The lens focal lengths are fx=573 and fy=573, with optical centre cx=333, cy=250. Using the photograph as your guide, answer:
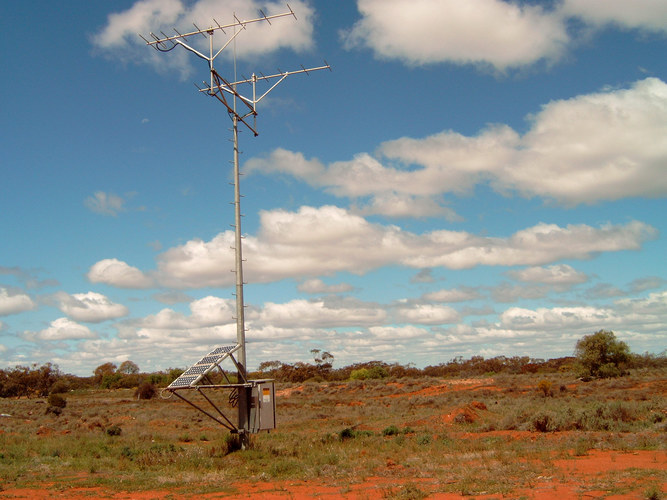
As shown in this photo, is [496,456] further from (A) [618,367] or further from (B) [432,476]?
(A) [618,367]

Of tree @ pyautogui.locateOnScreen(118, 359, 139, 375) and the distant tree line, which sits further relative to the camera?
tree @ pyautogui.locateOnScreen(118, 359, 139, 375)

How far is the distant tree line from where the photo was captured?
4494 cm

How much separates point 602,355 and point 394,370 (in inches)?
1665

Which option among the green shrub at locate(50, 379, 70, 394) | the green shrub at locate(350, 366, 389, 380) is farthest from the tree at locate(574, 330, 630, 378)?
the green shrub at locate(50, 379, 70, 394)

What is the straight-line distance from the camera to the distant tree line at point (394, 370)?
4494cm

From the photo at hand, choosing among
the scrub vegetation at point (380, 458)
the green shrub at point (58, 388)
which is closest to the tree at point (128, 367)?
the green shrub at point (58, 388)

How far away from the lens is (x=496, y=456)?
550 inches

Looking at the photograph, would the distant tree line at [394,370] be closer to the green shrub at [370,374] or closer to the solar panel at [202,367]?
the green shrub at [370,374]

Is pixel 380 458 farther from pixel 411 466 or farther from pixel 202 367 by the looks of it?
pixel 202 367

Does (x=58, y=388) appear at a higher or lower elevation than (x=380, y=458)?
higher

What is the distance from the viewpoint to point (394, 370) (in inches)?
3327

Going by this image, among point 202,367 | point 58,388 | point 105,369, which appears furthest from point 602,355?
point 105,369

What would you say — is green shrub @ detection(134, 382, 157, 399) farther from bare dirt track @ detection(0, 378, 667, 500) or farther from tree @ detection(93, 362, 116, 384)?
tree @ detection(93, 362, 116, 384)

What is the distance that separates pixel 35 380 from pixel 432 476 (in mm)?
75512
